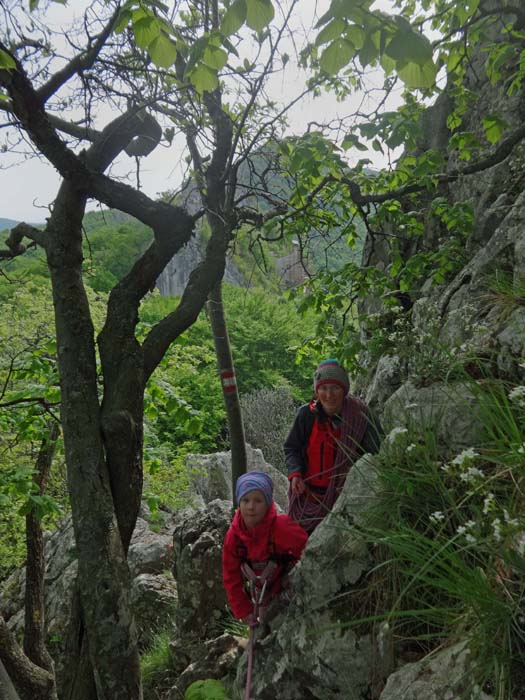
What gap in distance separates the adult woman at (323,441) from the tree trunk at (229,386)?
2.43 m

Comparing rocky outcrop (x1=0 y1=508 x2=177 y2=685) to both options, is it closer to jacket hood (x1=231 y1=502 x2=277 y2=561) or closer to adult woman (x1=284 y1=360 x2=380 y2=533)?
jacket hood (x1=231 y1=502 x2=277 y2=561)

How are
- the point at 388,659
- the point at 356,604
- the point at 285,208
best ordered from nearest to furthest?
the point at 388,659, the point at 356,604, the point at 285,208

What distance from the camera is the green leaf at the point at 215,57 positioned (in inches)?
71.0

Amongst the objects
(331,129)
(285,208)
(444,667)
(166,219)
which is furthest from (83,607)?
(331,129)

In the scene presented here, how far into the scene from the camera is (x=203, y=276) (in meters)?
4.01

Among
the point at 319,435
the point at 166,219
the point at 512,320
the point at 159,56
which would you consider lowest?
the point at 319,435

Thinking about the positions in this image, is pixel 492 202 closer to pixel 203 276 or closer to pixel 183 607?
pixel 203 276

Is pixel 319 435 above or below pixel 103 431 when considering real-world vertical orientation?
below

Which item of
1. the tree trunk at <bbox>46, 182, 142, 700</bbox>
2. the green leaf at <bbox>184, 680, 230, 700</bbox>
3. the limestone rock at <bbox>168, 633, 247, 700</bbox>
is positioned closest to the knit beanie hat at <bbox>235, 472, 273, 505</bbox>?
the tree trunk at <bbox>46, 182, 142, 700</bbox>

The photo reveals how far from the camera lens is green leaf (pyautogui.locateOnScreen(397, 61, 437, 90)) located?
1561 millimetres

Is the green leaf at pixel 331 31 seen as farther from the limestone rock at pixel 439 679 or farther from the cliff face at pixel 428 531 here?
the limestone rock at pixel 439 679

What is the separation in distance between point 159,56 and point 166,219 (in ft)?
7.16

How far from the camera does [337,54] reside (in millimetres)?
1554

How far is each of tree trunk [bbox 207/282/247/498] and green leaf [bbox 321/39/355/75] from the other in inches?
170
